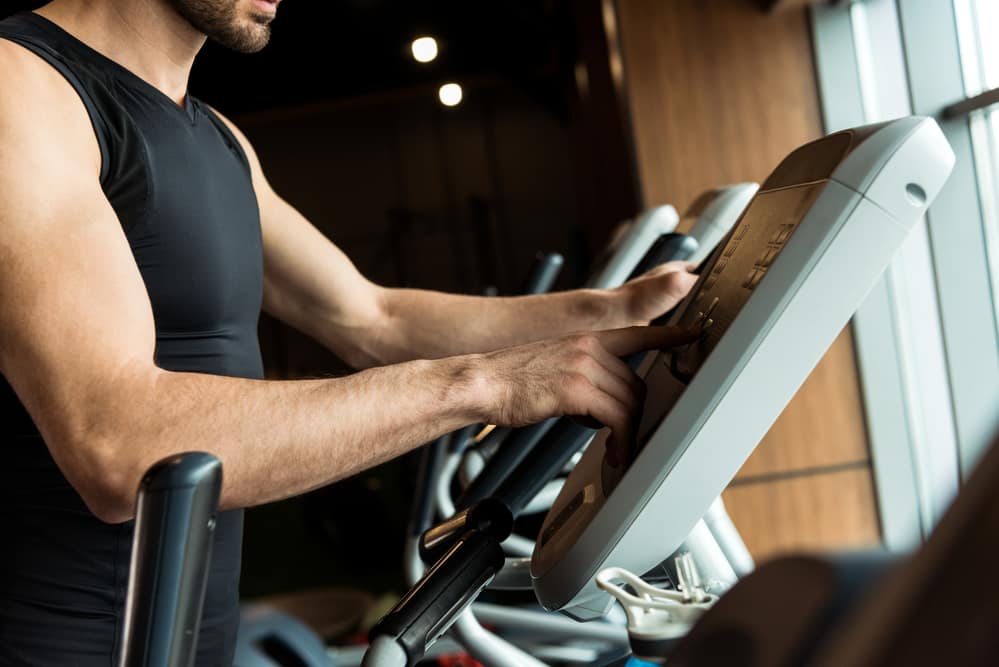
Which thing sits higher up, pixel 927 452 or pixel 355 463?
pixel 355 463

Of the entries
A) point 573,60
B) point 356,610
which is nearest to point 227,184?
point 356,610

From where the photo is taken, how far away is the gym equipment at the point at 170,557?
0.59m

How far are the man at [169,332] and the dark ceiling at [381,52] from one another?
6.01 meters

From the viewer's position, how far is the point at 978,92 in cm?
267

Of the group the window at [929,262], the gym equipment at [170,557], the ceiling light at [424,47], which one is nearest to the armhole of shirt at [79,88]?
the gym equipment at [170,557]

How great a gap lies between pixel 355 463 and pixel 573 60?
23.9 ft

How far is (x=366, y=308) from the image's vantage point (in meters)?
1.66

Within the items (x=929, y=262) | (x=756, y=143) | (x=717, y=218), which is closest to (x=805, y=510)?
(x=929, y=262)

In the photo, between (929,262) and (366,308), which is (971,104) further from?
(366,308)

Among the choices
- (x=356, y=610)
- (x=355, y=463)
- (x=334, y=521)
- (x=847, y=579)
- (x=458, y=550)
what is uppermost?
(x=847, y=579)

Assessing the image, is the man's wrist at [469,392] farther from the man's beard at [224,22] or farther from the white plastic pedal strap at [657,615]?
the man's beard at [224,22]

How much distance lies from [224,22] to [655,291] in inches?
26.9

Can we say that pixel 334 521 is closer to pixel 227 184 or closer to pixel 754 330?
pixel 227 184

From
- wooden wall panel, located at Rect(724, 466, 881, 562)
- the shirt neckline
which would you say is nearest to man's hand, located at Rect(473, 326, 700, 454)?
the shirt neckline
